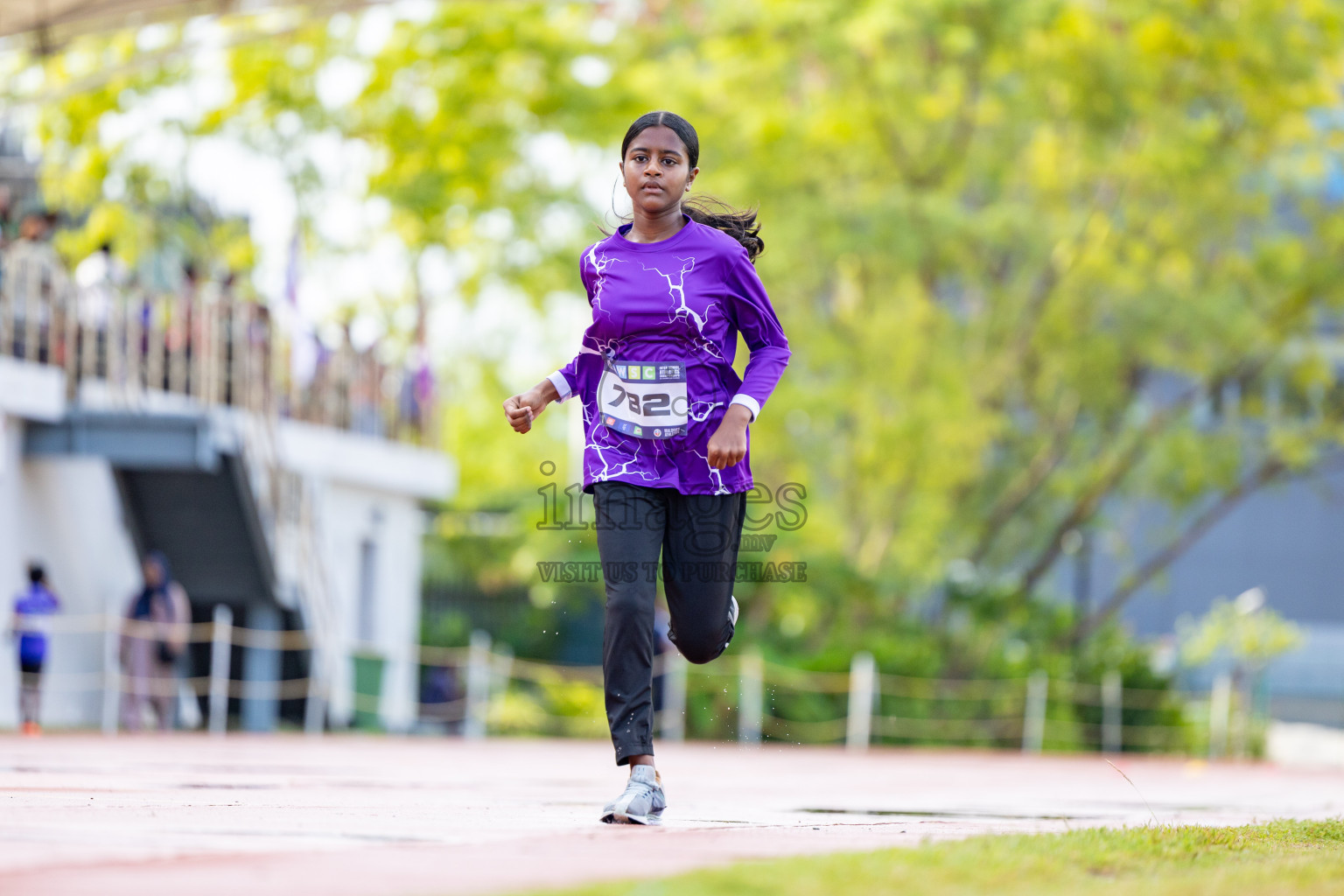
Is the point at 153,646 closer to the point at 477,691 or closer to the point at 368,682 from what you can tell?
the point at 368,682

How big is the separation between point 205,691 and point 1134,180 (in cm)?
1279

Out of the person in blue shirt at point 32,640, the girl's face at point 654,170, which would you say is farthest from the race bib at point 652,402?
the person in blue shirt at point 32,640

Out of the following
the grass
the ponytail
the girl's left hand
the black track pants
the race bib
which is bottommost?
the grass

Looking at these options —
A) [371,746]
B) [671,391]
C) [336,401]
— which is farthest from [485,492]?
[671,391]

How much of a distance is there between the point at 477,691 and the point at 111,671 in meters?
6.26

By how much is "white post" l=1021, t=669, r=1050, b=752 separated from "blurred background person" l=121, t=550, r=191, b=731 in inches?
414

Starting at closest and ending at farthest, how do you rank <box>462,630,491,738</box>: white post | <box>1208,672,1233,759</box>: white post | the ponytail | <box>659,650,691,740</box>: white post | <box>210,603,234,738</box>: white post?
the ponytail < <box>210,603,234,738</box>: white post < <box>462,630,491,738</box>: white post < <box>659,650,691,740</box>: white post < <box>1208,672,1233,759</box>: white post

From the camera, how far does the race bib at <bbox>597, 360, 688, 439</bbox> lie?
5523 millimetres

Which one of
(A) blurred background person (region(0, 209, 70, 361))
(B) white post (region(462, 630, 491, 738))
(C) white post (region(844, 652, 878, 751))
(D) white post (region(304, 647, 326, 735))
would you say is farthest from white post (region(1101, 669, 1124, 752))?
(A) blurred background person (region(0, 209, 70, 361))

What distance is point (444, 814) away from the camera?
212 inches

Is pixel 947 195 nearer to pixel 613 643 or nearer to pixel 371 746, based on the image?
pixel 371 746

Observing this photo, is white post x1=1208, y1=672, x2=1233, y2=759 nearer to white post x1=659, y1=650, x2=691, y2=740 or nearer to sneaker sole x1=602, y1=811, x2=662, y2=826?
white post x1=659, y1=650, x2=691, y2=740

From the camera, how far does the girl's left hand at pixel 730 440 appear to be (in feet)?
17.4

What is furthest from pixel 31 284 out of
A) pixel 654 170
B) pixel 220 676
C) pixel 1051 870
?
pixel 1051 870
